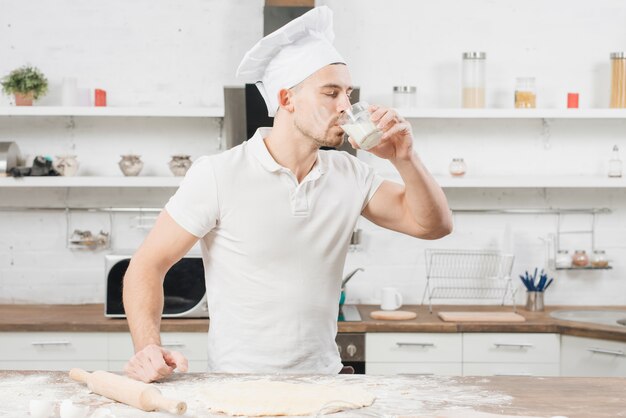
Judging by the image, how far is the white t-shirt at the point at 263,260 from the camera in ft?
7.30

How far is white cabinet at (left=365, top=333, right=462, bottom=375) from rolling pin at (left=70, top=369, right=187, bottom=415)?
6.70 feet

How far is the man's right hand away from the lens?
1.86 metres

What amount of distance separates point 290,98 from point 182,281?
172cm

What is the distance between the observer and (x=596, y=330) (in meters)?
3.59

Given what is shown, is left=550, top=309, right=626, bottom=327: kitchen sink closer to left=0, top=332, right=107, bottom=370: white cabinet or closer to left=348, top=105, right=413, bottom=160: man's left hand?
left=348, top=105, right=413, bottom=160: man's left hand

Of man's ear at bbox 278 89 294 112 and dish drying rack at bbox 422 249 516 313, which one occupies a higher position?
man's ear at bbox 278 89 294 112

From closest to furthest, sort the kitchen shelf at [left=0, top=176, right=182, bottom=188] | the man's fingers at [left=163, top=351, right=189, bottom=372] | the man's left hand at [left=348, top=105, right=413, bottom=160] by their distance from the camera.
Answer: the man's fingers at [left=163, top=351, right=189, bottom=372]
the man's left hand at [left=348, top=105, right=413, bottom=160]
the kitchen shelf at [left=0, top=176, right=182, bottom=188]

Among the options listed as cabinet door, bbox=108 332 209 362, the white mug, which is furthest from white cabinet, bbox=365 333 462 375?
cabinet door, bbox=108 332 209 362

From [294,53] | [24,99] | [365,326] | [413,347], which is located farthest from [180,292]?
[294,53]

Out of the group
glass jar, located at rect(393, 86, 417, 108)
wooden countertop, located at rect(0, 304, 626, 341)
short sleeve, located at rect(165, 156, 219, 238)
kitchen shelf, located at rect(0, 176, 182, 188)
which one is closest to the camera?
short sleeve, located at rect(165, 156, 219, 238)

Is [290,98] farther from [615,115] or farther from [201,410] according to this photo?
[615,115]

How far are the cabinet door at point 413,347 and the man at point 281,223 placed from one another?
1424mm

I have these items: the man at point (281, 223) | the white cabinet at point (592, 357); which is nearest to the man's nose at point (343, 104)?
the man at point (281, 223)

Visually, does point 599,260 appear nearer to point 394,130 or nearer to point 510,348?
point 510,348
